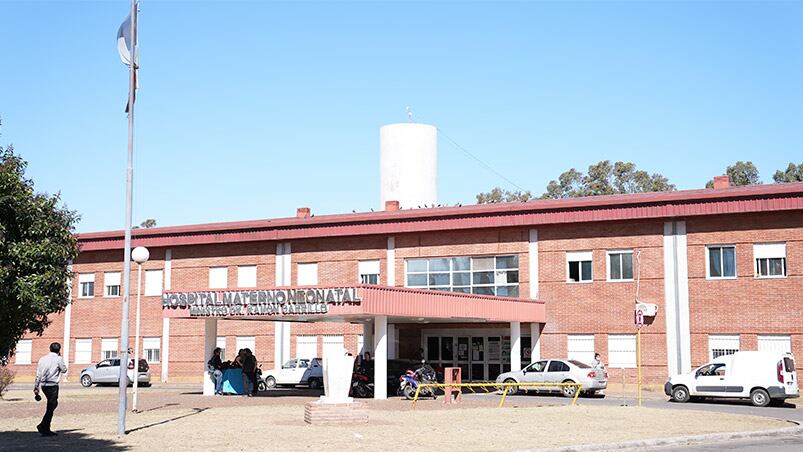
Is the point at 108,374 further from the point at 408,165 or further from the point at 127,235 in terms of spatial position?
the point at 127,235

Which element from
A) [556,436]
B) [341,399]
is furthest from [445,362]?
[556,436]

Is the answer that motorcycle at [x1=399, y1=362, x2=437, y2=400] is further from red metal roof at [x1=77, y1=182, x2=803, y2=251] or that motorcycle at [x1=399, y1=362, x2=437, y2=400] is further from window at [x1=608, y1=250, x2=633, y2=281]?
window at [x1=608, y1=250, x2=633, y2=281]

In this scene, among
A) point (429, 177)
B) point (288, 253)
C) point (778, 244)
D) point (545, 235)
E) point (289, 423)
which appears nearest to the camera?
point (289, 423)

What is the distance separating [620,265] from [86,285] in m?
27.6

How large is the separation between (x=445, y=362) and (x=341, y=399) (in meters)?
21.9

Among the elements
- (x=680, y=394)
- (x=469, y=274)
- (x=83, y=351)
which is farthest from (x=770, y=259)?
(x=83, y=351)

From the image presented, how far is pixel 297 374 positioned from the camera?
4091cm

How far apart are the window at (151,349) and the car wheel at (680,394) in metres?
26.4

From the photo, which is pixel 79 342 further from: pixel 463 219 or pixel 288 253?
pixel 463 219

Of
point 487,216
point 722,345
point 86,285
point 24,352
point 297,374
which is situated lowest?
point 297,374

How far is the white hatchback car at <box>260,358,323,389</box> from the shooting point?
40.2 metres

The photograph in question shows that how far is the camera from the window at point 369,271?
145 ft

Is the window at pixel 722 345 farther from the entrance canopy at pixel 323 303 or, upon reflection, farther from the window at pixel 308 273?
the window at pixel 308 273

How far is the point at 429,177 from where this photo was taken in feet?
185
